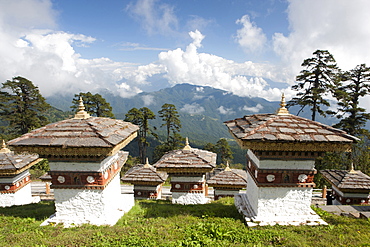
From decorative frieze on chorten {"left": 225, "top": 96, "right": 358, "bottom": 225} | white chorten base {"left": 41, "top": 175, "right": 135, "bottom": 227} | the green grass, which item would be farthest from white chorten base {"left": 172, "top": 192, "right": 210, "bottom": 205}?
white chorten base {"left": 41, "top": 175, "right": 135, "bottom": 227}

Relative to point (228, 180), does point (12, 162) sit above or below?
above

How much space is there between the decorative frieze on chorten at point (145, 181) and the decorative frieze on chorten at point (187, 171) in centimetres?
232

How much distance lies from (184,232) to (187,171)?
3.90 metres

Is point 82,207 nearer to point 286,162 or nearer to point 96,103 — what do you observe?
point 286,162

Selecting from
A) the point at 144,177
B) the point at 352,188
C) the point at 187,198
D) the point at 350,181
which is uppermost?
the point at 350,181

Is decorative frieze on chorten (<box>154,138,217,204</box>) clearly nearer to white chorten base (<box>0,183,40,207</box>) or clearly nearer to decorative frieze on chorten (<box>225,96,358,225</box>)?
decorative frieze on chorten (<box>225,96,358,225</box>)

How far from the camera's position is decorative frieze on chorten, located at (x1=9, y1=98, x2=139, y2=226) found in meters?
6.46

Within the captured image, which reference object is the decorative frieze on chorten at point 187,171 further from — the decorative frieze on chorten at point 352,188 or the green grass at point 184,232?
the decorative frieze on chorten at point 352,188

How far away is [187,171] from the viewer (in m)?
9.93

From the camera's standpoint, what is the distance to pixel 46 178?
704 inches

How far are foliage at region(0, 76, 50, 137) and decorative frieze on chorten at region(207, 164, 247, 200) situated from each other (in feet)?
91.3

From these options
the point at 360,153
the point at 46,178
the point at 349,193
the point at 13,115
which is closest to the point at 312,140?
the point at 349,193

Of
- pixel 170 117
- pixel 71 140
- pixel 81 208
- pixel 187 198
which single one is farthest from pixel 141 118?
pixel 71 140

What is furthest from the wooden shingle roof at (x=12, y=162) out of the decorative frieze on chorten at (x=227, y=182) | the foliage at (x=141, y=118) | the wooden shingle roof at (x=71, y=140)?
the foliage at (x=141, y=118)
